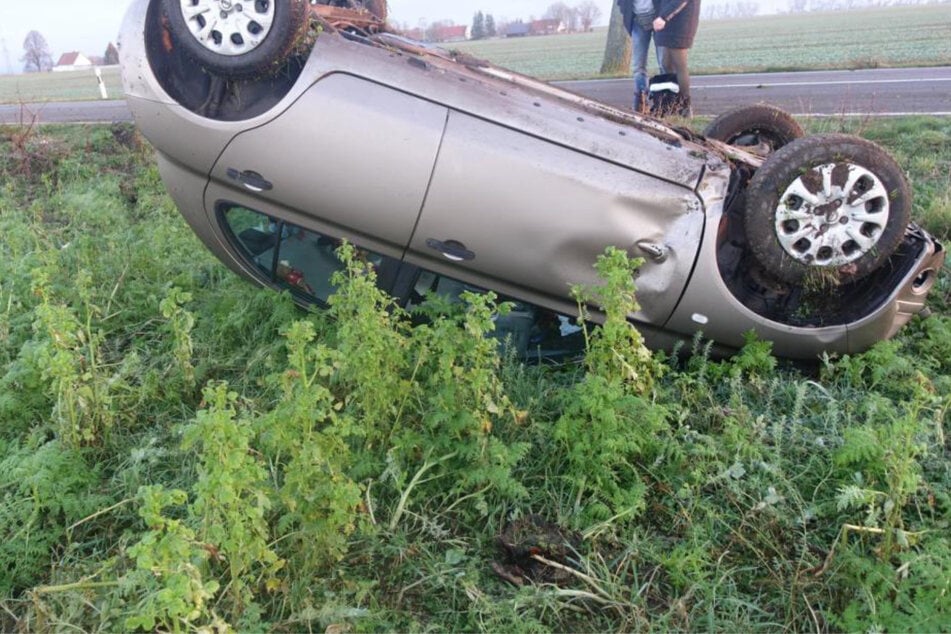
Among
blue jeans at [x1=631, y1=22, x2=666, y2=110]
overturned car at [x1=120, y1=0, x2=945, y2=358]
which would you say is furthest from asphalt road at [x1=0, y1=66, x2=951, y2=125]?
overturned car at [x1=120, y1=0, x2=945, y2=358]

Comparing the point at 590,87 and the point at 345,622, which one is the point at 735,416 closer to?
the point at 345,622

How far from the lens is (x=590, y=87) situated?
1300cm

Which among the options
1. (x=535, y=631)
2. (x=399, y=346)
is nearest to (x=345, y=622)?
(x=535, y=631)

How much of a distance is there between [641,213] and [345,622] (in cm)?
213

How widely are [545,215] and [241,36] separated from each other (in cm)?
163

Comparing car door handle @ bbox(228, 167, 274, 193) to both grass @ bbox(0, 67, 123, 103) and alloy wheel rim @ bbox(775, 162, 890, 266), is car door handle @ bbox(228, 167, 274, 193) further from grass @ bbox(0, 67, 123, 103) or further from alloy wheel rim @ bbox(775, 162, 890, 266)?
grass @ bbox(0, 67, 123, 103)

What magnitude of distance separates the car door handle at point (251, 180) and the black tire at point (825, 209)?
2.23m

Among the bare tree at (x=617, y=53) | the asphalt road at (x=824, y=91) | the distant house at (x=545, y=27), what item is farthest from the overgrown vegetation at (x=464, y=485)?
the distant house at (x=545, y=27)

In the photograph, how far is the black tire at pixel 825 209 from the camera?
141 inches

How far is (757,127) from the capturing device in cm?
513

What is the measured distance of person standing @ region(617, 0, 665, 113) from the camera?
8586 mm

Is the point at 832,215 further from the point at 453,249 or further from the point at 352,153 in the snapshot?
the point at 352,153

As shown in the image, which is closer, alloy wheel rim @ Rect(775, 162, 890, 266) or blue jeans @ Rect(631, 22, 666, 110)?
alloy wheel rim @ Rect(775, 162, 890, 266)

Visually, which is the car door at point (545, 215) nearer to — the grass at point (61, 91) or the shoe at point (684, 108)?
the shoe at point (684, 108)
